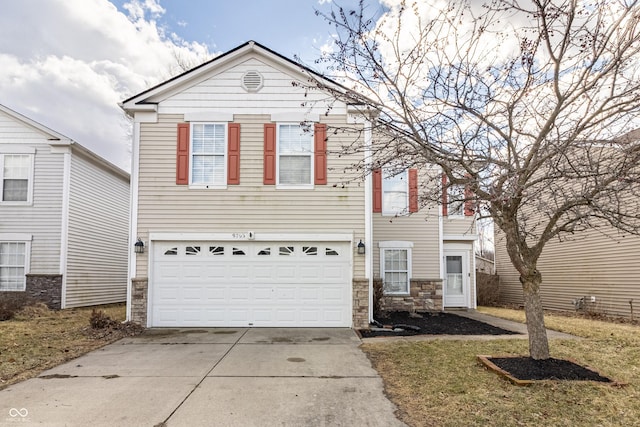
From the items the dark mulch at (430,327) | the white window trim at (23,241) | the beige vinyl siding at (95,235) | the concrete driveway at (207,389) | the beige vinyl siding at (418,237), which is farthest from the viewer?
the beige vinyl siding at (95,235)

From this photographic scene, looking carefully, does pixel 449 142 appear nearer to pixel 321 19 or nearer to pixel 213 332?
pixel 321 19

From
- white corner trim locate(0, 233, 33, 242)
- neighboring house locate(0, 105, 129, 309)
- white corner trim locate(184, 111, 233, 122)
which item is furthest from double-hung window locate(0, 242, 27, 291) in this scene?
white corner trim locate(184, 111, 233, 122)

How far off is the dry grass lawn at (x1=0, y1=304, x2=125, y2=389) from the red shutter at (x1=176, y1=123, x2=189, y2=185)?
3687mm

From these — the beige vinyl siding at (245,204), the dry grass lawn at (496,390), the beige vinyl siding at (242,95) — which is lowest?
the dry grass lawn at (496,390)

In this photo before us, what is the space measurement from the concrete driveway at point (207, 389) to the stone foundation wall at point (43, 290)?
21.5ft

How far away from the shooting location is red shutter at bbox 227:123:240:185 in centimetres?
996

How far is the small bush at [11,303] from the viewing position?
1089 cm

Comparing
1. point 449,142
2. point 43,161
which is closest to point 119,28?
point 43,161

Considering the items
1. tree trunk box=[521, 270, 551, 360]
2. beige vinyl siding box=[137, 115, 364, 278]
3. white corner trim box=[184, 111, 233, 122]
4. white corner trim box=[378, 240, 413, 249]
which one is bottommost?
tree trunk box=[521, 270, 551, 360]

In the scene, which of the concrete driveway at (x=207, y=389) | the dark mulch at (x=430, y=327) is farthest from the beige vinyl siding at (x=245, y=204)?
the concrete driveway at (x=207, y=389)

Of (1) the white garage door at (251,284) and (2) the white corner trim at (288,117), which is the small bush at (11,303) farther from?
(2) the white corner trim at (288,117)

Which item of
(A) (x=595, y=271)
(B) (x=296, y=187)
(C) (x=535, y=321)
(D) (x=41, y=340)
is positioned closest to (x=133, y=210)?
(D) (x=41, y=340)

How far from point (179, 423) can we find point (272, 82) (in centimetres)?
816

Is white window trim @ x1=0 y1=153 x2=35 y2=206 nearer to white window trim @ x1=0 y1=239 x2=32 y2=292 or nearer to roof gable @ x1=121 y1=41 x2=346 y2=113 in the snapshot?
white window trim @ x1=0 y1=239 x2=32 y2=292
